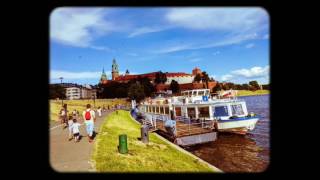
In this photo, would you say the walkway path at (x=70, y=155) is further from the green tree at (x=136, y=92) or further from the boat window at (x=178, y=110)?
→ the green tree at (x=136, y=92)

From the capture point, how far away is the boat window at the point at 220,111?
26.0 meters

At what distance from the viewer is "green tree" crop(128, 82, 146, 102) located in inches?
1609

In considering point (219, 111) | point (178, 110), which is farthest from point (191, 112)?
point (219, 111)

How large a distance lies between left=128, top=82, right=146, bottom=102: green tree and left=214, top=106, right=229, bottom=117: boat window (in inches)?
617

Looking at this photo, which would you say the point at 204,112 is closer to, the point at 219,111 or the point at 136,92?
the point at 219,111

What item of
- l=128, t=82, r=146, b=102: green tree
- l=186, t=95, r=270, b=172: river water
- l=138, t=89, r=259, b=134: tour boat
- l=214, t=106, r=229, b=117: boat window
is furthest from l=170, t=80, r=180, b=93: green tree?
l=186, t=95, r=270, b=172: river water

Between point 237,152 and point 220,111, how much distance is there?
5.83 metres

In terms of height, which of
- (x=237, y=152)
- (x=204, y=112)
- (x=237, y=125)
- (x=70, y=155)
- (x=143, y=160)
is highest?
(x=204, y=112)

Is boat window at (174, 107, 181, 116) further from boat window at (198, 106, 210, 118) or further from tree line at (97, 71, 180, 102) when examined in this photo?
tree line at (97, 71, 180, 102)

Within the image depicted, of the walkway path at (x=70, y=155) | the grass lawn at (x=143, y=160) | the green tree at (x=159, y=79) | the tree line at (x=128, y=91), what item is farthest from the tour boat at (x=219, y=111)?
the green tree at (x=159, y=79)

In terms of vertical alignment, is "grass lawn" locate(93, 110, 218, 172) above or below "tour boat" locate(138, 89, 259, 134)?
below

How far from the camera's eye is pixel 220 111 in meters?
26.1

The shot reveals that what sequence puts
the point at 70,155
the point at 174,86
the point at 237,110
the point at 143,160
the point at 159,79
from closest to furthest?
the point at 70,155, the point at 143,160, the point at 237,110, the point at 174,86, the point at 159,79
